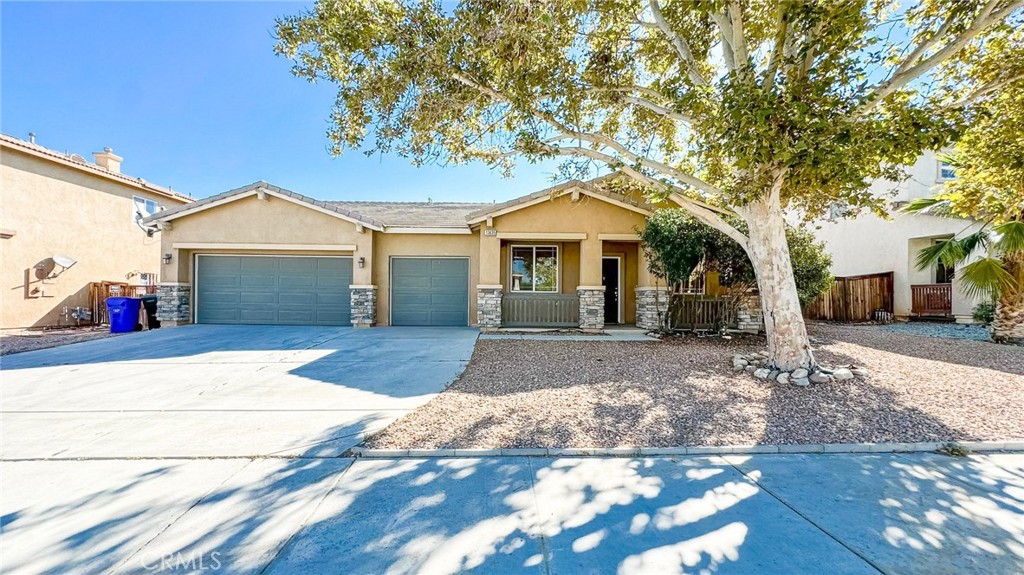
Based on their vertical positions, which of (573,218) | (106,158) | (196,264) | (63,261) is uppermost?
(106,158)

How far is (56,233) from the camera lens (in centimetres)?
1304

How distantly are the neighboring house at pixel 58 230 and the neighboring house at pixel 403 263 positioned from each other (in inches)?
170

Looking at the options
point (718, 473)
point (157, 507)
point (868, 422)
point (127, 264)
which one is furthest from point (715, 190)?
point (127, 264)

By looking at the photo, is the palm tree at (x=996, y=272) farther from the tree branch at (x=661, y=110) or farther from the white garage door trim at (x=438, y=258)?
the white garage door trim at (x=438, y=258)

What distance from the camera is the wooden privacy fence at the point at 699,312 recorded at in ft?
34.9

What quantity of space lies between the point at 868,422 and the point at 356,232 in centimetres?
1243

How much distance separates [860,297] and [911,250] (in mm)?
2348

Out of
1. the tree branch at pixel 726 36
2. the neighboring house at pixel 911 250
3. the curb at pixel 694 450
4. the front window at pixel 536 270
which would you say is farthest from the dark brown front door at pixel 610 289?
the curb at pixel 694 450

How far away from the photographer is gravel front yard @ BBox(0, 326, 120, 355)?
942 centimetres

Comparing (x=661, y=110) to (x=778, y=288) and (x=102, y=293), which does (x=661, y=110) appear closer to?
(x=778, y=288)

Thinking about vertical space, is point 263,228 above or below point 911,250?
above

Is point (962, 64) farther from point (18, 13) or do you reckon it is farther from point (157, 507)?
point (18, 13)

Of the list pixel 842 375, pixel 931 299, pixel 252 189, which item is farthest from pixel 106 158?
pixel 931 299

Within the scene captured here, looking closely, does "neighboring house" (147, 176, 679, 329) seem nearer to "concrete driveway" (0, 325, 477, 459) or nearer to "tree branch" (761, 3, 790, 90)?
"concrete driveway" (0, 325, 477, 459)
